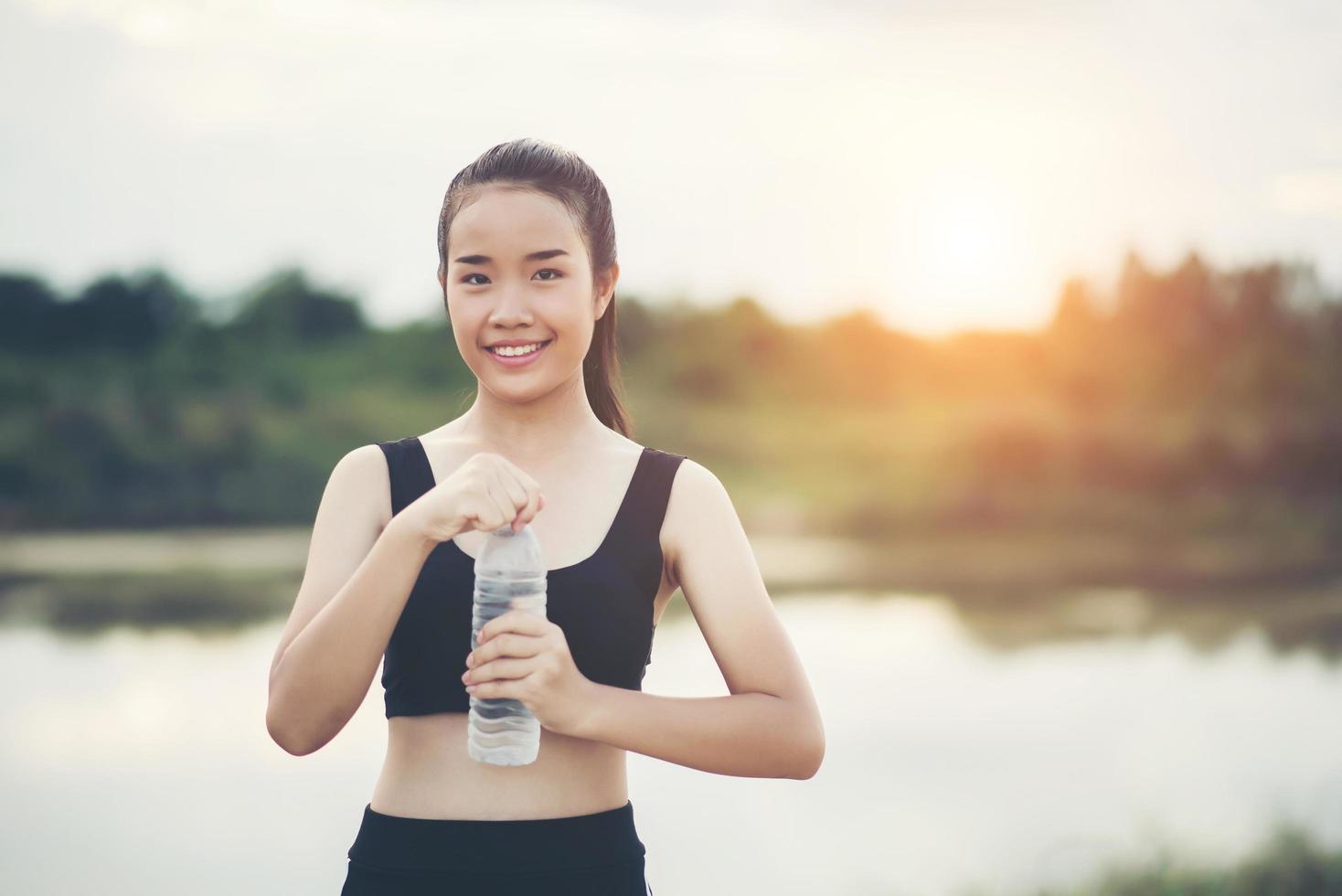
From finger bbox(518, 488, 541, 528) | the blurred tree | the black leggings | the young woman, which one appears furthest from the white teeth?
the blurred tree

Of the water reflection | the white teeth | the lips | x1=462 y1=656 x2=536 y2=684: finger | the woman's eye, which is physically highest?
the water reflection

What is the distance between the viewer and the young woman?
1.24 m

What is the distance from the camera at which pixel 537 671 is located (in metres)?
1.17

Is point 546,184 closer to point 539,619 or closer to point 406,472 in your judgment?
point 406,472

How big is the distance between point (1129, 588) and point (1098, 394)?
2297mm

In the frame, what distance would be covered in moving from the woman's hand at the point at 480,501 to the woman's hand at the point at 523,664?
3.7 inches

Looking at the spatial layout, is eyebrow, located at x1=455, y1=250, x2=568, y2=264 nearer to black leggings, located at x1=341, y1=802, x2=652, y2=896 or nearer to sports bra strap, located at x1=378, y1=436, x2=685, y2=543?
sports bra strap, located at x1=378, y1=436, x2=685, y2=543

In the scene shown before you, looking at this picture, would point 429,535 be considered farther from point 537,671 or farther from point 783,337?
point 783,337

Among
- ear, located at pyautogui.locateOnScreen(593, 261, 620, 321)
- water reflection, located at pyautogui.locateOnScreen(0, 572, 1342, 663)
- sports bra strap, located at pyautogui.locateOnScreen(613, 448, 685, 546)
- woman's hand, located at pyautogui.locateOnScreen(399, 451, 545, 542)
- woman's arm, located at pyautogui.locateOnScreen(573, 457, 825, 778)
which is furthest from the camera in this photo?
water reflection, located at pyautogui.locateOnScreen(0, 572, 1342, 663)

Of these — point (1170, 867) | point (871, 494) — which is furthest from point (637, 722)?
point (871, 494)

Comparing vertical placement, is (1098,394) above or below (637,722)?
above

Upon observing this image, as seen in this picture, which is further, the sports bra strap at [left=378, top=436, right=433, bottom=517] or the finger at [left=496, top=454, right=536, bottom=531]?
the sports bra strap at [left=378, top=436, right=433, bottom=517]

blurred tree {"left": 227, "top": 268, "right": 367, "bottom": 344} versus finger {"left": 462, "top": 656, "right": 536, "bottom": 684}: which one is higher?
blurred tree {"left": 227, "top": 268, "right": 367, "bottom": 344}

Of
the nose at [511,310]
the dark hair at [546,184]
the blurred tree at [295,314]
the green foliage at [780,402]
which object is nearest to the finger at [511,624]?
the nose at [511,310]
